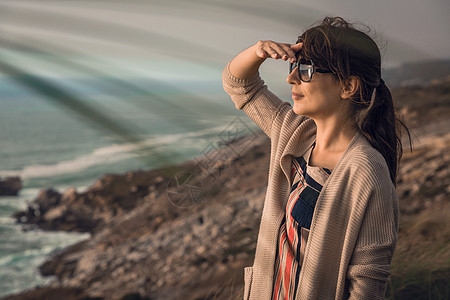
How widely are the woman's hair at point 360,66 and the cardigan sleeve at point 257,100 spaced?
0.58 feet

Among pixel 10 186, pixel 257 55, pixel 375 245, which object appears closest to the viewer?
pixel 375 245

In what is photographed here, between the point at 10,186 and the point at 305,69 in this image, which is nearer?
the point at 305,69

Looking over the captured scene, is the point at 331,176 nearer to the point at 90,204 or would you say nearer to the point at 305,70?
the point at 305,70

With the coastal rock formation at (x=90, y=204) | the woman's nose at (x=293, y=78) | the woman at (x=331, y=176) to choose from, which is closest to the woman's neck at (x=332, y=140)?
the woman at (x=331, y=176)

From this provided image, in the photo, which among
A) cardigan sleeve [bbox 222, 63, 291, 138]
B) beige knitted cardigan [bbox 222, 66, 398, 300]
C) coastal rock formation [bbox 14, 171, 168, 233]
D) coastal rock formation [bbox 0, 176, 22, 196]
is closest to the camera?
beige knitted cardigan [bbox 222, 66, 398, 300]

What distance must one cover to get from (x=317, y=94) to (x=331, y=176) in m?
0.16

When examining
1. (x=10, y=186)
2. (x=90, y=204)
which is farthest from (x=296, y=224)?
(x=90, y=204)

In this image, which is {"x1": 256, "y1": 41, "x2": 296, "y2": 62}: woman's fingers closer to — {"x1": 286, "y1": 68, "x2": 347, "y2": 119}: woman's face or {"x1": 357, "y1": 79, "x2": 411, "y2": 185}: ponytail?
{"x1": 286, "y1": 68, "x2": 347, "y2": 119}: woman's face

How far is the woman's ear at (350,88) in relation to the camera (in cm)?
71

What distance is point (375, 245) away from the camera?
679 millimetres

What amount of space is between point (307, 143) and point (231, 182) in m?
1.37

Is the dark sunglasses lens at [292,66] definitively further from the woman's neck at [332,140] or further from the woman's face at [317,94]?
the woman's neck at [332,140]

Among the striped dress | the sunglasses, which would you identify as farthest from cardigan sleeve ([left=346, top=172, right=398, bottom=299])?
the sunglasses

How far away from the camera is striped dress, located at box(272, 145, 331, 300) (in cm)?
75
